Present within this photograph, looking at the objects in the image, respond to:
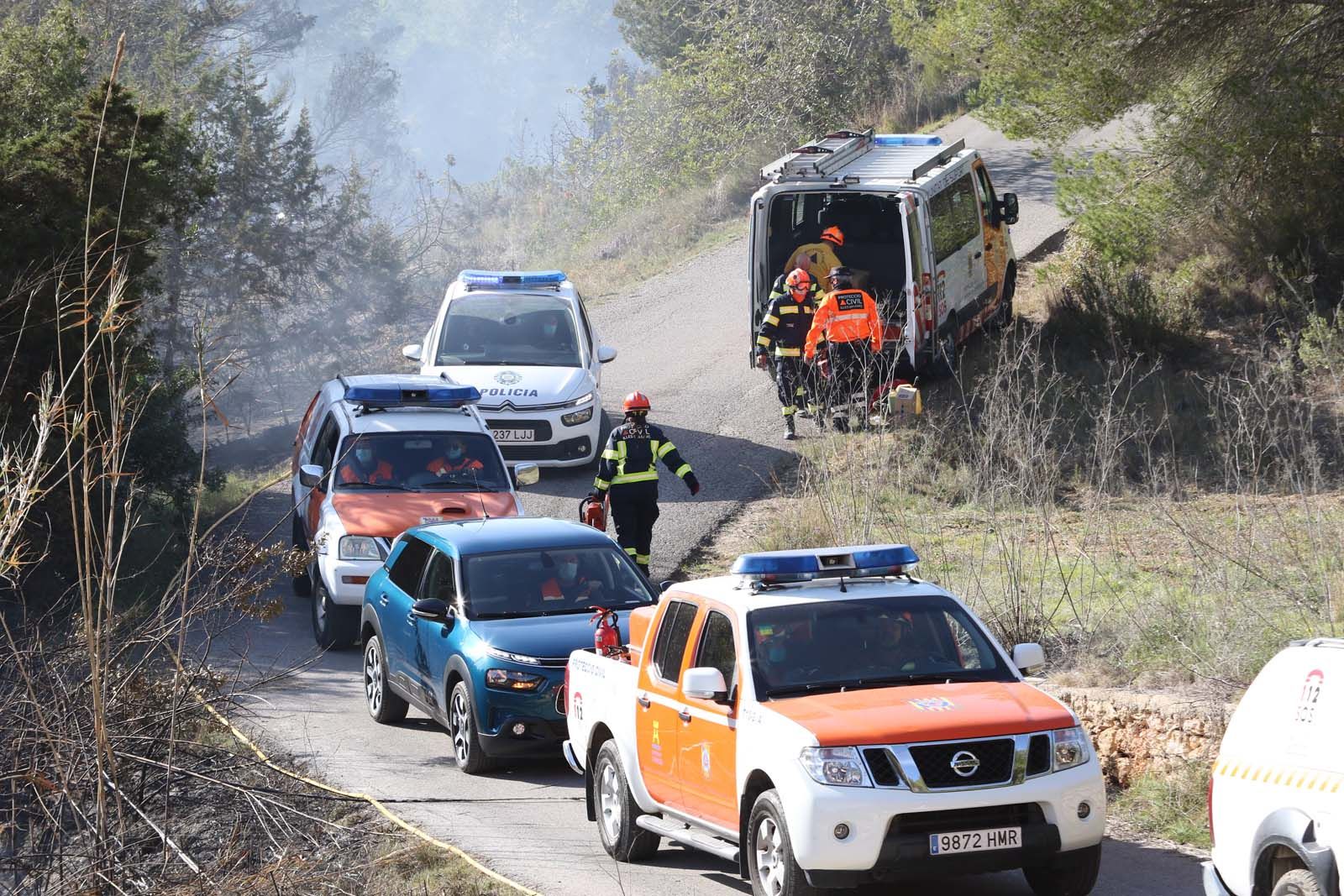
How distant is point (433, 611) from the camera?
34.5 ft

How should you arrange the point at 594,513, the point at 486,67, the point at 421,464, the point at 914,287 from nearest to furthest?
the point at 594,513, the point at 421,464, the point at 914,287, the point at 486,67

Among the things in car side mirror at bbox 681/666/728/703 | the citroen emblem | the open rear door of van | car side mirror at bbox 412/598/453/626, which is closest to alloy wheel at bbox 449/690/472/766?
car side mirror at bbox 412/598/453/626

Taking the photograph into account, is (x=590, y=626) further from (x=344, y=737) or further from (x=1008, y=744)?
(x=1008, y=744)

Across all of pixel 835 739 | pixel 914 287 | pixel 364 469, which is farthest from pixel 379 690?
pixel 914 287

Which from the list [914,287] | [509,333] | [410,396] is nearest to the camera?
[410,396]

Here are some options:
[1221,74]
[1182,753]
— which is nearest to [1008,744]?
[1182,753]

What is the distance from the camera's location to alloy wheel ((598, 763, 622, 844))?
821 centimetres

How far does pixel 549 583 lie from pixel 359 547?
320 cm

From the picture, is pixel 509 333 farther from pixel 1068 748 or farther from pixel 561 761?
pixel 1068 748

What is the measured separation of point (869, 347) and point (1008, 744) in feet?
32.7

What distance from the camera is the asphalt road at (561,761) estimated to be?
7.84m

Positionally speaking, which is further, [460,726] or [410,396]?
[410,396]

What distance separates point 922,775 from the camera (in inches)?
257

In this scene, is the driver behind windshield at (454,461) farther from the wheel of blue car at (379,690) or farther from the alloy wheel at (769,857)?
the alloy wheel at (769,857)
